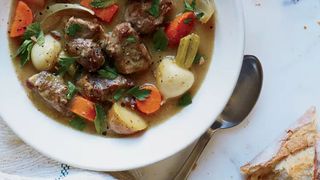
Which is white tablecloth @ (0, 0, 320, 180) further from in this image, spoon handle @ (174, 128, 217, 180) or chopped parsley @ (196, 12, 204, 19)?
chopped parsley @ (196, 12, 204, 19)

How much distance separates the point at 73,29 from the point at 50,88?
38 cm

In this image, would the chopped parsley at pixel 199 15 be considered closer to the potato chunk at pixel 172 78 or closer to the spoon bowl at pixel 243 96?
the potato chunk at pixel 172 78

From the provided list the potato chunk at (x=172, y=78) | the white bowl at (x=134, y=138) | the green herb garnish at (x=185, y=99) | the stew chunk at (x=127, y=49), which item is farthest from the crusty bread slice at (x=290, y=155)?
the stew chunk at (x=127, y=49)

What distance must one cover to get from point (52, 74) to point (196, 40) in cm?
89

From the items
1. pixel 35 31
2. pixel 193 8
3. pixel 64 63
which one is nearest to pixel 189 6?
pixel 193 8

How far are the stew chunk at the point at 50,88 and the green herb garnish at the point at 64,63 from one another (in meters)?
0.04

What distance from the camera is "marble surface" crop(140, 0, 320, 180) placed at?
3.75 m

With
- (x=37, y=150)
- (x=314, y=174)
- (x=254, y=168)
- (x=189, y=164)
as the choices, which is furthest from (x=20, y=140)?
(x=314, y=174)

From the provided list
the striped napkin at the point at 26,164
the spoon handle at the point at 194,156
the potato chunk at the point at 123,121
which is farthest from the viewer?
the spoon handle at the point at 194,156

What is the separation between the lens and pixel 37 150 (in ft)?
11.5

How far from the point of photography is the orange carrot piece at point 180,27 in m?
3.45

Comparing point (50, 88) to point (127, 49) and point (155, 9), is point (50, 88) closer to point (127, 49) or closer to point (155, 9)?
point (127, 49)

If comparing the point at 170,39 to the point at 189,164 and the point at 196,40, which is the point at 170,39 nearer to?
the point at 196,40

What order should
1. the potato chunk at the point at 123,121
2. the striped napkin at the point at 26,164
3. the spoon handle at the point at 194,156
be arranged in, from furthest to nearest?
the spoon handle at the point at 194,156, the striped napkin at the point at 26,164, the potato chunk at the point at 123,121
